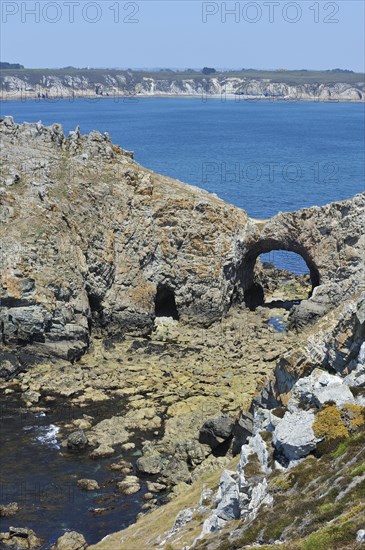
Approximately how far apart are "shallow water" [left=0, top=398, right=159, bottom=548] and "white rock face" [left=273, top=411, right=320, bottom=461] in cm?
1247

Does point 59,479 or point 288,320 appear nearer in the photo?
point 59,479

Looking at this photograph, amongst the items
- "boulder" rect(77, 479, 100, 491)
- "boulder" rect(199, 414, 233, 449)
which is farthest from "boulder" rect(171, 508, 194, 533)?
"boulder" rect(199, 414, 233, 449)

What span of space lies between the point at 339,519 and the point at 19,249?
4152 cm

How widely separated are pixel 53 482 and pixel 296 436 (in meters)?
18.0

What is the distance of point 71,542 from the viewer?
34.5m

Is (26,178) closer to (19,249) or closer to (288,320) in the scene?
(19,249)

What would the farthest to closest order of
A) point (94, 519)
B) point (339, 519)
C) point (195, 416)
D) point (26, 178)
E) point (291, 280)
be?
1. point (291, 280)
2. point (26, 178)
3. point (195, 416)
4. point (94, 519)
5. point (339, 519)

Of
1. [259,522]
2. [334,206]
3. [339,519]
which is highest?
[334,206]

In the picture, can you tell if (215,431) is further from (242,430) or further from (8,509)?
(8,509)

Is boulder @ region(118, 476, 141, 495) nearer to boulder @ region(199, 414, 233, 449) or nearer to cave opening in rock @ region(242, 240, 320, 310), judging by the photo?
boulder @ region(199, 414, 233, 449)

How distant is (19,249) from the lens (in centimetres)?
A: 5797

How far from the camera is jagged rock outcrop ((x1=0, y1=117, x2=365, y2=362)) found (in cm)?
6000

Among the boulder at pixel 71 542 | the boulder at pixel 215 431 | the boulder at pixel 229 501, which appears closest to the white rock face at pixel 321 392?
the boulder at pixel 229 501

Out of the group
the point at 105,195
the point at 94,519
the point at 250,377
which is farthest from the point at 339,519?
the point at 105,195
